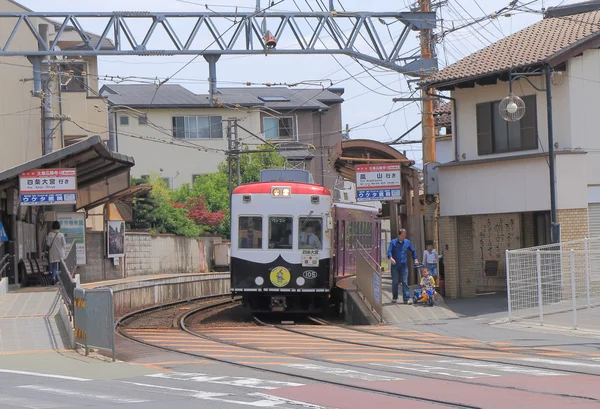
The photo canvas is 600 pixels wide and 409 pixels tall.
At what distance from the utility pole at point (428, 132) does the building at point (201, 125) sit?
96.5 feet

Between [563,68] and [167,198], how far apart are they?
3380 centimetres

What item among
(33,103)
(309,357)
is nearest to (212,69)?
(309,357)

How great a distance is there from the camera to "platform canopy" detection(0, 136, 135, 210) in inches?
977

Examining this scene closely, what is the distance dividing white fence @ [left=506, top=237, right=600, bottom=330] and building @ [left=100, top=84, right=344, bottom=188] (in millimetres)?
40079

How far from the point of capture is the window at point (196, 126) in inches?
2421

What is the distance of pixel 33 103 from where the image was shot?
1355 inches

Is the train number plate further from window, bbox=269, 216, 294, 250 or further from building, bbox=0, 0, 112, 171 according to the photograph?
building, bbox=0, 0, 112, 171

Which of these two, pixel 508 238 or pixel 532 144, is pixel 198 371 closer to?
pixel 532 144

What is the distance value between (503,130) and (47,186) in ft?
37.9

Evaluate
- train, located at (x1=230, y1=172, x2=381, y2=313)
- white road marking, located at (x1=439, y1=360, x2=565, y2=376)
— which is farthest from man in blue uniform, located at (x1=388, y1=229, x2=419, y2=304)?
white road marking, located at (x1=439, y1=360, x2=565, y2=376)

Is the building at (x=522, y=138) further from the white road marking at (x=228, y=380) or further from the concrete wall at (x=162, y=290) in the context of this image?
the white road marking at (x=228, y=380)

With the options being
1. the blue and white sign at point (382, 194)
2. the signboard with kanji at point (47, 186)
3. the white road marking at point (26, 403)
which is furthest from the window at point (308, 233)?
the white road marking at point (26, 403)

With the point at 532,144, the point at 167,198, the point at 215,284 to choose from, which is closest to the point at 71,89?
the point at 215,284

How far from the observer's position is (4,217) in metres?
26.2
